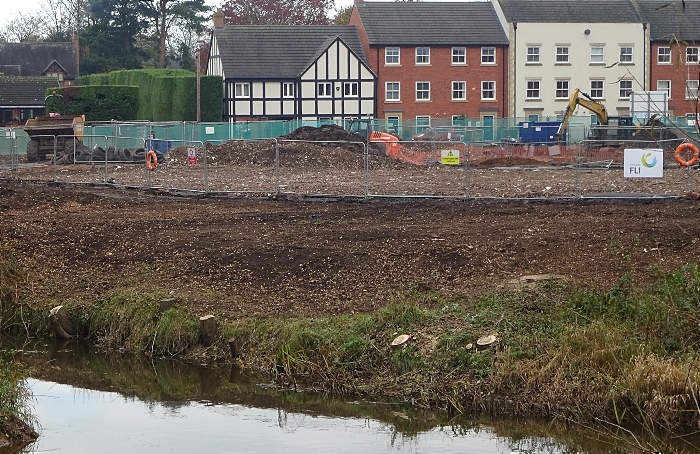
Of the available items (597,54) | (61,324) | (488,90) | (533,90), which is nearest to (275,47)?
(488,90)

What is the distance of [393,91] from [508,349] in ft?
201

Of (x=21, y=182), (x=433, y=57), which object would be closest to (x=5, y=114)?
(x=433, y=57)

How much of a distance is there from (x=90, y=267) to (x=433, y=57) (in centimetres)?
5645

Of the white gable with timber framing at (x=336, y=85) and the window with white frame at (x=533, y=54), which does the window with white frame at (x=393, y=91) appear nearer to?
the white gable with timber framing at (x=336, y=85)

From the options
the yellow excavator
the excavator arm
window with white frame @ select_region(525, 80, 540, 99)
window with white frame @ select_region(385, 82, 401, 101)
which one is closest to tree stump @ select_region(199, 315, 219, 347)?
the yellow excavator

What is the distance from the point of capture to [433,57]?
73.8 m

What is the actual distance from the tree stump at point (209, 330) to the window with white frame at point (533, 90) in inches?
2410

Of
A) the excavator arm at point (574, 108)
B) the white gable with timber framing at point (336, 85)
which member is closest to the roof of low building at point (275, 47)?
the white gable with timber framing at point (336, 85)

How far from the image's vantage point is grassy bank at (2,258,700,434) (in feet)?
40.8

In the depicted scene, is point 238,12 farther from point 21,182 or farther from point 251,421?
point 251,421

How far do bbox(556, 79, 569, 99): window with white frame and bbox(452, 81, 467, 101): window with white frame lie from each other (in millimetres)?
6698

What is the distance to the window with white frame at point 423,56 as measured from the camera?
73562 millimetres

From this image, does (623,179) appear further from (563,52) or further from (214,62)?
(214,62)

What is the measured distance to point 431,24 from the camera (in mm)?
74625
